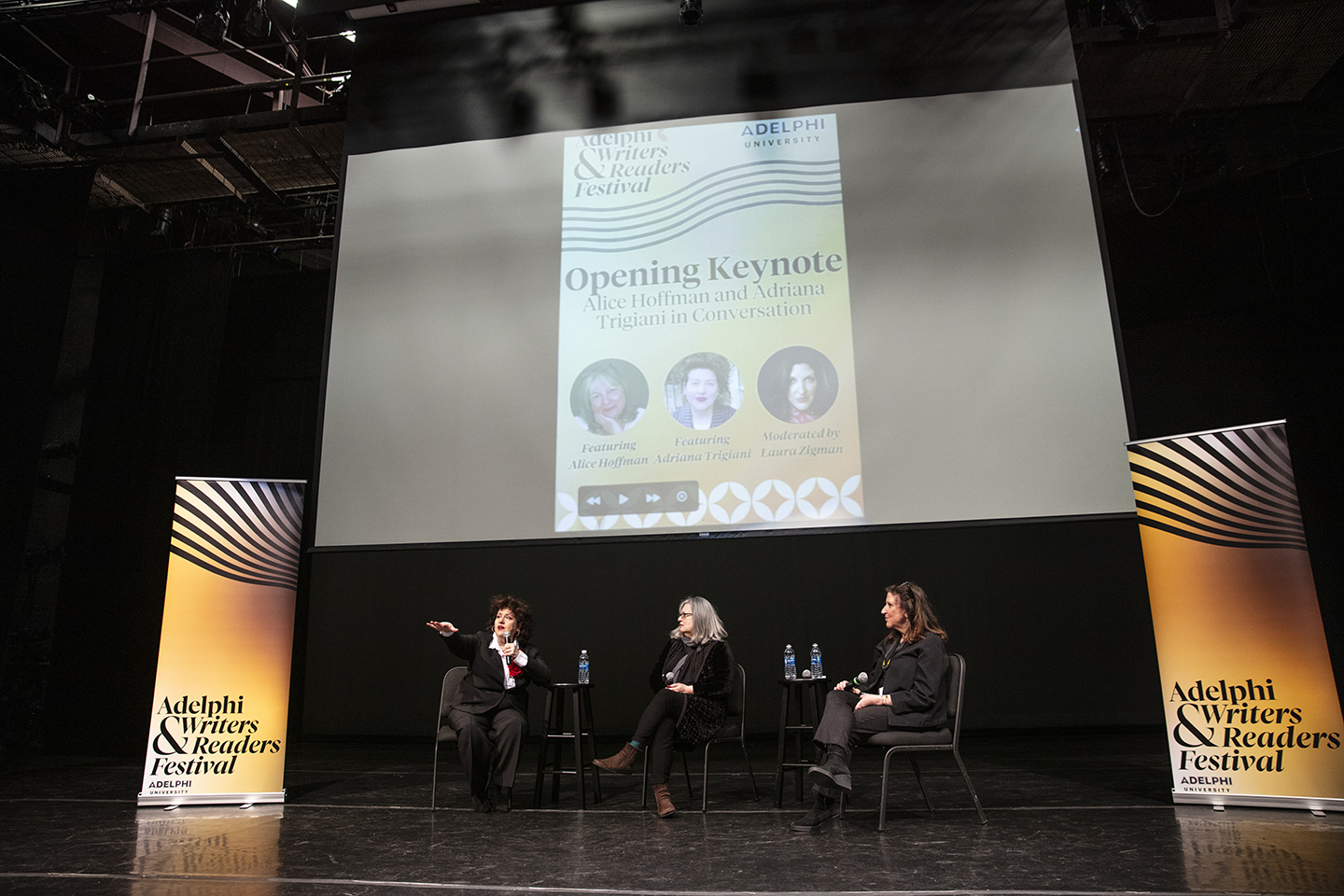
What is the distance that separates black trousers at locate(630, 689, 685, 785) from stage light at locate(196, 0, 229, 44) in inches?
203

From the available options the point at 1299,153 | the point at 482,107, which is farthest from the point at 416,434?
the point at 1299,153

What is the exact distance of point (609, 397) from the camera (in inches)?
191

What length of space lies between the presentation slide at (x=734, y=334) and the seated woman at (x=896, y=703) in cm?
133

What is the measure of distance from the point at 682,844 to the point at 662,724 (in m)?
0.73

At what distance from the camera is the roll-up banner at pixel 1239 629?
309 centimetres

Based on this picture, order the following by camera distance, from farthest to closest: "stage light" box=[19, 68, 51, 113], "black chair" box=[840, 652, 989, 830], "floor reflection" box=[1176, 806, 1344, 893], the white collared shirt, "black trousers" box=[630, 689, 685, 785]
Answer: "stage light" box=[19, 68, 51, 113] < the white collared shirt < "black trousers" box=[630, 689, 685, 785] < "black chair" box=[840, 652, 989, 830] < "floor reflection" box=[1176, 806, 1344, 893]

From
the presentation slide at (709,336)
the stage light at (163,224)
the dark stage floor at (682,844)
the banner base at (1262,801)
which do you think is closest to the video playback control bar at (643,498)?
the presentation slide at (709,336)

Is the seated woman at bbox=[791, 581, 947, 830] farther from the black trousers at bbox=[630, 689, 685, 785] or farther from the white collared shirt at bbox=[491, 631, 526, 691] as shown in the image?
the white collared shirt at bbox=[491, 631, 526, 691]

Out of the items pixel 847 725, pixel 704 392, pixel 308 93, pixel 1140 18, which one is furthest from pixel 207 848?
pixel 1140 18

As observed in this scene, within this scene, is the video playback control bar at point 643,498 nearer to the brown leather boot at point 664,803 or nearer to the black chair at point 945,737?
the brown leather boot at point 664,803

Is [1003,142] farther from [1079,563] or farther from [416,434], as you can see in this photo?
[416,434]

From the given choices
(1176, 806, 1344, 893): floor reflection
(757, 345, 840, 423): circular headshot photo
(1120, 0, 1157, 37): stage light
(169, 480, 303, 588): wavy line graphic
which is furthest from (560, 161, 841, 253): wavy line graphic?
(1176, 806, 1344, 893): floor reflection

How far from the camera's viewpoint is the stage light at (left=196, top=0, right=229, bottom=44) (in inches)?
213

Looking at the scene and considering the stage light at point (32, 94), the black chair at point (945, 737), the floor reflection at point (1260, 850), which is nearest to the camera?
the floor reflection at point (1260, 850)
